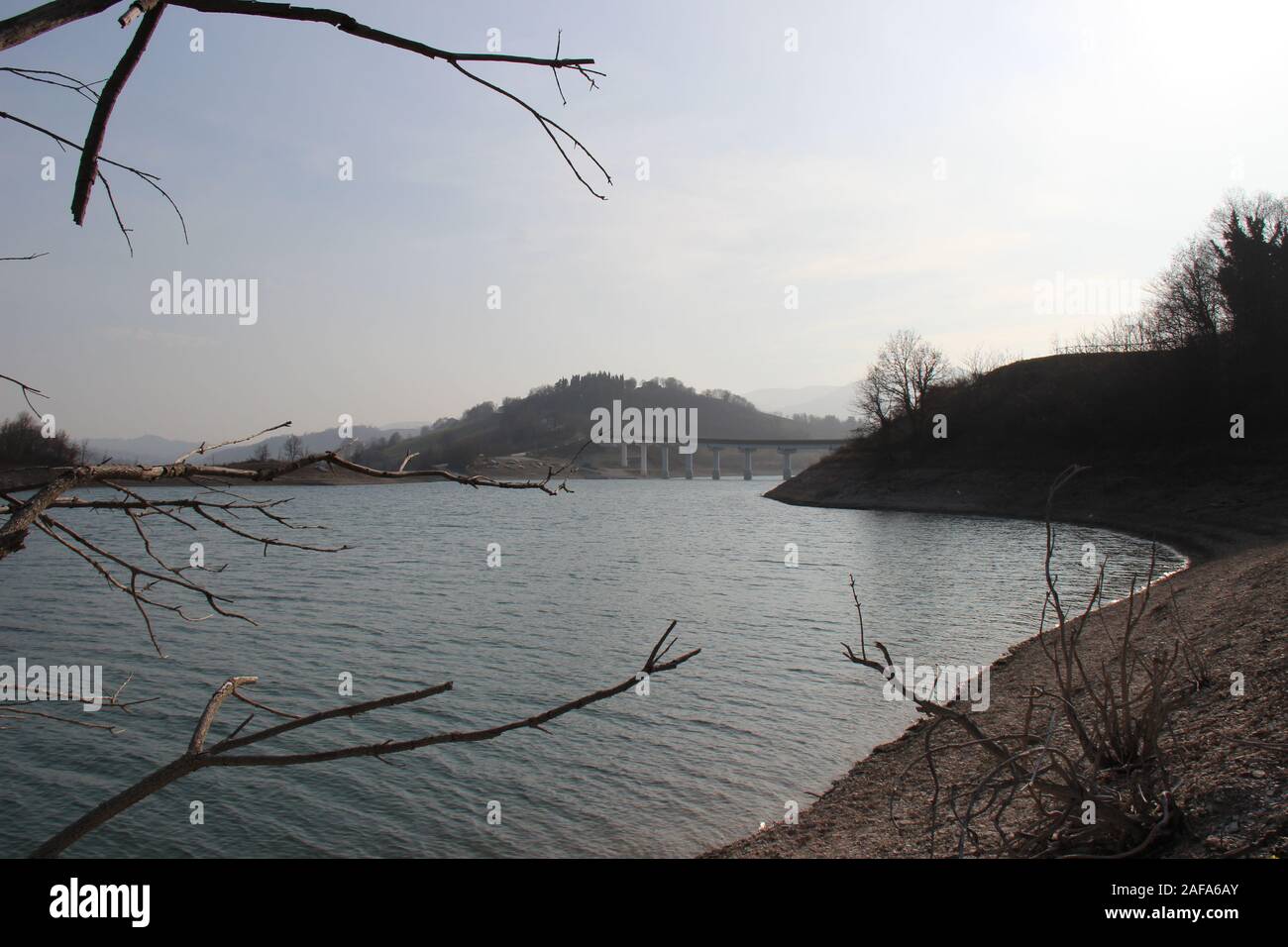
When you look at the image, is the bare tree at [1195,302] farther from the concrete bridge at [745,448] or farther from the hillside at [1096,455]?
the concrete bridge at [745,448]

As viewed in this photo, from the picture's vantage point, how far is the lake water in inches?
362

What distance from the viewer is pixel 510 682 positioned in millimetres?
15016

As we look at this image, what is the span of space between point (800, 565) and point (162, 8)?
103 feet

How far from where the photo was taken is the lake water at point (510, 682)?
9.20m
